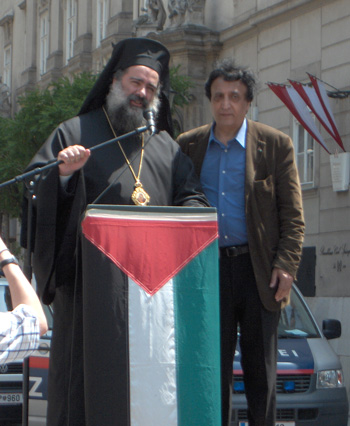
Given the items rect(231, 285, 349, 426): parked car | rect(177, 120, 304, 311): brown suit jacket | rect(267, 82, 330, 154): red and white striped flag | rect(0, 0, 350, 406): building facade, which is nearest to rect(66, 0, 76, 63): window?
rect(0, 0, 350, 406): building facade

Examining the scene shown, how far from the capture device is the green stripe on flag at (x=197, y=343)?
14.4 feet

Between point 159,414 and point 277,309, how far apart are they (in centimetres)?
108

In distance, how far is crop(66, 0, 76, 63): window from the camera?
3231cm

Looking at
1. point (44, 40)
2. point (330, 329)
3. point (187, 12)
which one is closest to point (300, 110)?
point (187, 12)

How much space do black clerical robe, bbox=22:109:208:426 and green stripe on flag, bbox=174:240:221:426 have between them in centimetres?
48

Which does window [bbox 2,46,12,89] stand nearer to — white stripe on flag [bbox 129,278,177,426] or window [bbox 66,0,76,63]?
window [bbox 66,0,76,63]

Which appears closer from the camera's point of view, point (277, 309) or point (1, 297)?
point (277, 309)

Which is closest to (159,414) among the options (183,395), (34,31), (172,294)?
(183,395)

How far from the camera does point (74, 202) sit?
4.85 m

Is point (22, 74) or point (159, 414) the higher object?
point (22, 74)

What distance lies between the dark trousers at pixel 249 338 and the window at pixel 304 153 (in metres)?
13.3

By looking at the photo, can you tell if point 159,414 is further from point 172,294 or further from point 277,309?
point 277,309

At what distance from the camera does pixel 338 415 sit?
28.8 feet

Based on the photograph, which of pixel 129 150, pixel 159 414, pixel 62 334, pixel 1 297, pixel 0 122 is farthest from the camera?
pixel 0 122
